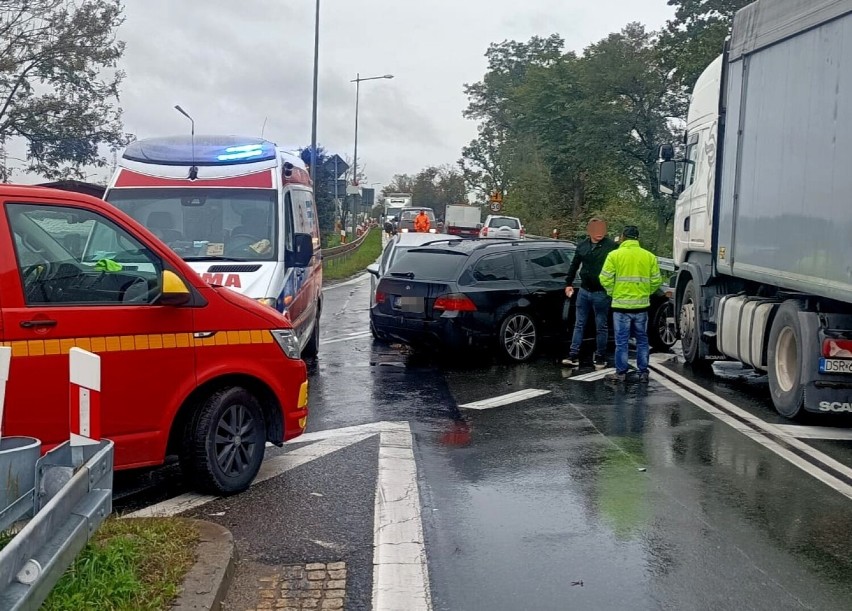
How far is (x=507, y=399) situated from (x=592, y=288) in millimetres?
2834

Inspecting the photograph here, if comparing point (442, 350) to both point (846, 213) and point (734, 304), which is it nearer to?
point (734, 304)

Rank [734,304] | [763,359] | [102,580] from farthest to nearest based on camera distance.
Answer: [734,304] → [763,359] → [102,580]

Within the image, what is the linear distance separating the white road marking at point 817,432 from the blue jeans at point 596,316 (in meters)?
3.63

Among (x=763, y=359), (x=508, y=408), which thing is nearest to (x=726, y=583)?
(x=508, y=408)

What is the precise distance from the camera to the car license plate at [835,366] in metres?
8.02

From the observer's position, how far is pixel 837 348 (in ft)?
26.4

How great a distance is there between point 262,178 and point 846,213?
5.60 meters

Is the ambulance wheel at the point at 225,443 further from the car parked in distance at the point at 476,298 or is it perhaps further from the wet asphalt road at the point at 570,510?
the car parked in distance at the point at 476,298

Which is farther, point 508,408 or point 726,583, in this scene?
point 508,408

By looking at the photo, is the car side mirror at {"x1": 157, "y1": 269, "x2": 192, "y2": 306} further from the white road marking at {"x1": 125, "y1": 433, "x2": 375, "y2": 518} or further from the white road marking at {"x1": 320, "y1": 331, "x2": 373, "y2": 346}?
the white road marking at {"x1": 320, "y1": 331, "x2": 373, "y2": 346}

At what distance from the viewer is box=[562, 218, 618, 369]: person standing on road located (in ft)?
39.1

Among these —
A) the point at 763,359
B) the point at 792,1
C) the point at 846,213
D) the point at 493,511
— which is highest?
the point at 792,1

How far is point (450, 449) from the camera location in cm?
751

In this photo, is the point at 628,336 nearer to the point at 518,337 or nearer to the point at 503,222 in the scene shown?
the point at 518,337
